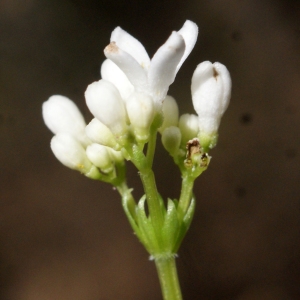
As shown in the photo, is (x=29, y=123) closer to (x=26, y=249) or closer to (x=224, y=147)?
(x=26, y=249)

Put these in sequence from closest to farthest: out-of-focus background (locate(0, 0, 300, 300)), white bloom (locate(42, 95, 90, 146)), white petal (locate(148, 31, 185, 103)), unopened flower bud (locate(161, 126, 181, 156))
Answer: white petal (locate(148, 31, 185, 103)) < unopened flower bud (locate(161, 126, 181, 156)) < white bloom (locate(42, 95, 90, 146)) < out-of-focus background (locate(0, 0, 300, 300))

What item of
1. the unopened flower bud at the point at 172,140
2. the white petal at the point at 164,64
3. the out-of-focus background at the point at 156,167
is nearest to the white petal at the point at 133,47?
the white petal at the point at 164,64

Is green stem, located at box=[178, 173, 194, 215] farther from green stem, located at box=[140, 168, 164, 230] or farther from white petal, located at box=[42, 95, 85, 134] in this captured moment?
white petal, located at box=[42, 95, 85, 134]

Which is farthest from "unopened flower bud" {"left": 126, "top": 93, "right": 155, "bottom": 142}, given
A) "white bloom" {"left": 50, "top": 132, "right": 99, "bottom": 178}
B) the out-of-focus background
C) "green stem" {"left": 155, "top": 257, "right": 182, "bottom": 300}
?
the out-of-focus background

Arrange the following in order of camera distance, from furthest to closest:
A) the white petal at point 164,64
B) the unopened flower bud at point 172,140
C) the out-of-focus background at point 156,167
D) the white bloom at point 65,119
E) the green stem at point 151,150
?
the out-of-focus background at point 156,167 → the white bloom at point 65,119 → the unopened flower bud at point 172,140 → the green stem at point 151,150 → the white petal at point 164,64

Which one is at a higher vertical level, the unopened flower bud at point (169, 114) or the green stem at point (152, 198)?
the unopened flower bud at point (169, 114)

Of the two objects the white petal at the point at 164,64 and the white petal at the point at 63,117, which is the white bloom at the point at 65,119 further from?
the white petal at the point at 164,64

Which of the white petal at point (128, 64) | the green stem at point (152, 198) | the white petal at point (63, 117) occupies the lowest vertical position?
the green stem at point (152, 198)

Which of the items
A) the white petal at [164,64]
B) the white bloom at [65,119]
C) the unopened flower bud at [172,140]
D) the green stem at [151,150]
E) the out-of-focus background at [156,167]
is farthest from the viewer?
the out-of-focus background at [156,167]
